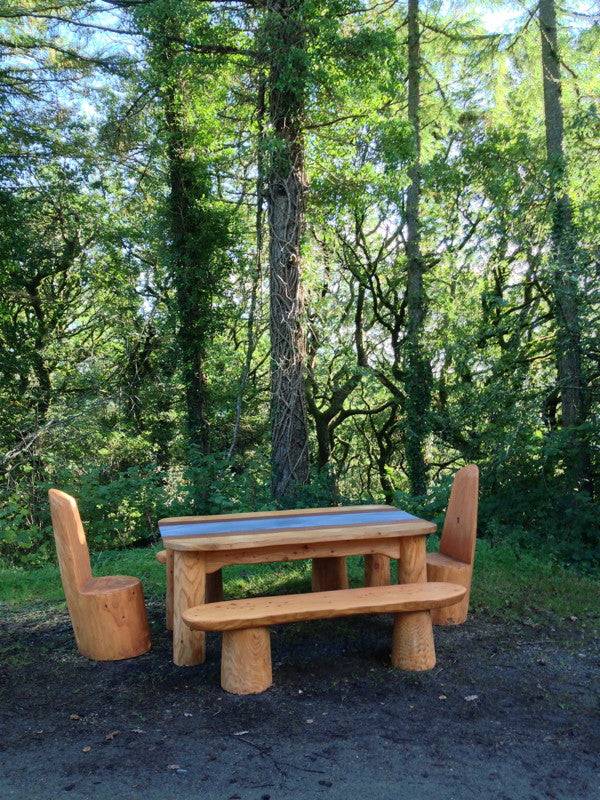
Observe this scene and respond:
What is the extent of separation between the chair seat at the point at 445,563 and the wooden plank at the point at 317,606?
681 mm

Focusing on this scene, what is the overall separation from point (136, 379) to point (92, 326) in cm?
202

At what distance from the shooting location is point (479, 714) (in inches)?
130

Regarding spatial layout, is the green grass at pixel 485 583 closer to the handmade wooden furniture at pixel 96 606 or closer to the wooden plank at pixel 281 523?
the wooden plank at pixel 281 523

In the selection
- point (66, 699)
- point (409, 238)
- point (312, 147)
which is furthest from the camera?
point (409, 238)

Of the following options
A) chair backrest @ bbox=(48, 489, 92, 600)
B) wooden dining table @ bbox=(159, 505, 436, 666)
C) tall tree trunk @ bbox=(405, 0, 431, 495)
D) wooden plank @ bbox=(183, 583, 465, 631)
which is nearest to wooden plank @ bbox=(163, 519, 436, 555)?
wooden dining table @ bbox=(159, 505, 436, 666)

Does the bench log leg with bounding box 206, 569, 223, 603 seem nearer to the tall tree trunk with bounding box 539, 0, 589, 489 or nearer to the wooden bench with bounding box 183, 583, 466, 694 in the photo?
the wooden bench with bounding box 183, 583, 466, 694

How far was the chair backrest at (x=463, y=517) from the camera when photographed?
4.58 meters

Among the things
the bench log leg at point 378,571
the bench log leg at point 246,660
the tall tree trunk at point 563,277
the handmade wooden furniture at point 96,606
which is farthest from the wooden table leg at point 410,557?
the tall tree trunk at point 563,277

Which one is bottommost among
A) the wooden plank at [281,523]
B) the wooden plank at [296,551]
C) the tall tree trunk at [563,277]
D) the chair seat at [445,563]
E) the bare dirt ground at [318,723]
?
the bare dirt ground at [318,723]

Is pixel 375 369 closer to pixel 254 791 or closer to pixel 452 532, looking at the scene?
pixel 452 532

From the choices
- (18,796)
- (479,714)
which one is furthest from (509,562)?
(18,796)

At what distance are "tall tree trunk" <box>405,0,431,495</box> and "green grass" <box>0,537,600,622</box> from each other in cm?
561

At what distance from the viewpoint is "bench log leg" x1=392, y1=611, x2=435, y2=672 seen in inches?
150

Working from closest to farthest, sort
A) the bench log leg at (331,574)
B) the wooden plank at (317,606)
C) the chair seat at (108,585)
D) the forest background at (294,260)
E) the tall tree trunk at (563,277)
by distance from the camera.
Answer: the wooden plank at (317,606) → the chair seat at (108,585) → the bench log leg at (331,574) → the tall tree trunk at (563,277) → the forest background at (294,260)
